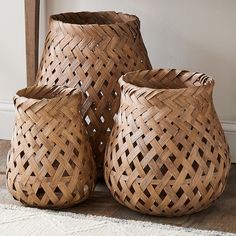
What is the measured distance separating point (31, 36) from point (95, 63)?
0.98 ft

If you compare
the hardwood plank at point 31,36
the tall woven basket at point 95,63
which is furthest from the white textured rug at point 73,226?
the hardwood plank at point 31,36

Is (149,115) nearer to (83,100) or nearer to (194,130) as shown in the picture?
(194,130)

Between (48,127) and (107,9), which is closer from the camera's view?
(48,127)

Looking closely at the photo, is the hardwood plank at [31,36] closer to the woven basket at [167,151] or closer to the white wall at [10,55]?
the white wall at [10,55]

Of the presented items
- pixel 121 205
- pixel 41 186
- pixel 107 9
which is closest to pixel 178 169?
pixel 121 205

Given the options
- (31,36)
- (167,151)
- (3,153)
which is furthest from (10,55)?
(167,151)

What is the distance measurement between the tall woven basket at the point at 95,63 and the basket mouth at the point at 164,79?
7 cm

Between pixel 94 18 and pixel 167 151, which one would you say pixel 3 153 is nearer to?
pixel 94 18

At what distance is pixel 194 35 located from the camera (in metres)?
1.81

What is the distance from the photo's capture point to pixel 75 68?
1.61 metres

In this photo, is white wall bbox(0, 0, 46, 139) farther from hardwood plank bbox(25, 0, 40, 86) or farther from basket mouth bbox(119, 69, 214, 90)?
basket mouth bbox(119, 69, 214, 90)

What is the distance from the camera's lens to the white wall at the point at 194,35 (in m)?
1.78

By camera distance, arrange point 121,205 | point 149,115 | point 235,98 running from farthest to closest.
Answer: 1. point 235,98
2. point 121,205
3. point 149,115

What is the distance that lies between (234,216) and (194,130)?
224 mm
